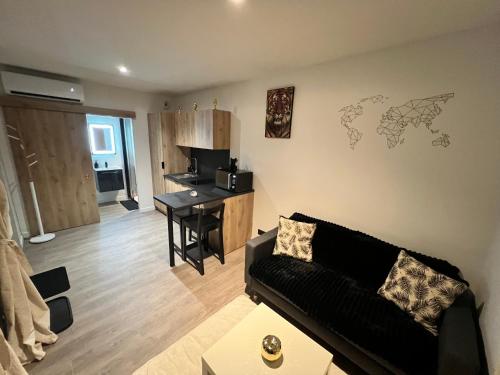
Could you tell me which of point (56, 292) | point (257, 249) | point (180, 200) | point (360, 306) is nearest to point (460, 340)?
point (360, 306)

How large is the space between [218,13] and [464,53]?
6.11ft

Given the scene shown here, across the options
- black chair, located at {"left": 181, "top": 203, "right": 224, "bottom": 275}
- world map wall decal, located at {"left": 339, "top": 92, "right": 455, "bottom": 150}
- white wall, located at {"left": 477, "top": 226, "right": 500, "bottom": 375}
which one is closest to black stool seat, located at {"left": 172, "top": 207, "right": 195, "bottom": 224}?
black chair, located at {"left": 181, "top": 203, "right": 224, "bottom": 275}

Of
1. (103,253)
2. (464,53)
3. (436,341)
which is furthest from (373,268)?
(103,253)

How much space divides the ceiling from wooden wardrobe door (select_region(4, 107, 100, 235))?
2.84 ft

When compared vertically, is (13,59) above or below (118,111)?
above

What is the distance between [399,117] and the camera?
188 centimetres

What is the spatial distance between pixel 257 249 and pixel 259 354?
0.98 meters

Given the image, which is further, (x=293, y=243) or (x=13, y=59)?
(x=13, y=59)

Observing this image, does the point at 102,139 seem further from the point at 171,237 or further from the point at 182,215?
the point at 171,237

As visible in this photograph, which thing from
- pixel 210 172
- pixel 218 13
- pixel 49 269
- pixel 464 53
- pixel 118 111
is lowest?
pixel 49 269

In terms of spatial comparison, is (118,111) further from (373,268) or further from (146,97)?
(373,268)

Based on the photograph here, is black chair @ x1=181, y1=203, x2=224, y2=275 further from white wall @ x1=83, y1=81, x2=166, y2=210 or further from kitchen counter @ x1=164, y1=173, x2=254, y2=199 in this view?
white wall @ x1=83, y1=81, x2=166, y2=210

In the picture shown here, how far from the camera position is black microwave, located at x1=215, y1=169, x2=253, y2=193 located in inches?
118

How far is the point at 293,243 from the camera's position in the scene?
2227mm
